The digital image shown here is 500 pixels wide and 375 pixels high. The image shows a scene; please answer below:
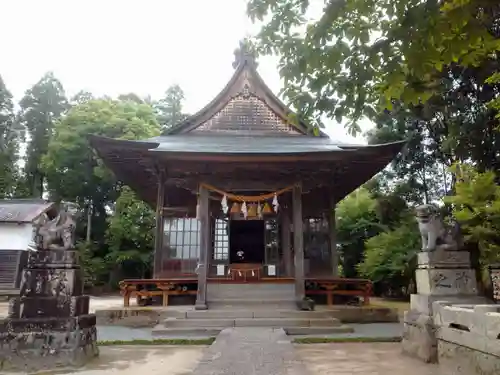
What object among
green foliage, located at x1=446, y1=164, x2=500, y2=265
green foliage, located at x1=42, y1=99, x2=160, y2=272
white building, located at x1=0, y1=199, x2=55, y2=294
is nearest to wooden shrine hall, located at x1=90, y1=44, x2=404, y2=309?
green foliage, located at x1=446, y1=164, x2=500, y2=265

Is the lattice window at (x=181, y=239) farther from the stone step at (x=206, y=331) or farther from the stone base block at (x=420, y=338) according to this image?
the stone base block at (x=420, y=338)

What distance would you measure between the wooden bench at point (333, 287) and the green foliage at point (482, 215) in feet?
9.78

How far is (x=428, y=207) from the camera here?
6352mm

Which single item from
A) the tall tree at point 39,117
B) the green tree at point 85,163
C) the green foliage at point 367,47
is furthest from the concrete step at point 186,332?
the tall tree at point 39,117

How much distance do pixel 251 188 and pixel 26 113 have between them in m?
33.2

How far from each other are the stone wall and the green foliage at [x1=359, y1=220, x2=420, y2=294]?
10.6 m

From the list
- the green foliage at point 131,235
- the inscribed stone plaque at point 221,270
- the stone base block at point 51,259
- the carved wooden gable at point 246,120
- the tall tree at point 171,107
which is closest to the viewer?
the stone base block at point 51,259

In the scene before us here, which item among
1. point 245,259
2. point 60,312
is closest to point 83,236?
point 245,259

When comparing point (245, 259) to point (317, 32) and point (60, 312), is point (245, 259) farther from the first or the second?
point (317, 32)

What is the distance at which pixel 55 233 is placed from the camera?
20.8 feet

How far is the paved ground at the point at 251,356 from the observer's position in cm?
452

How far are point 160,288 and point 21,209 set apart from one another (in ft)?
51.5

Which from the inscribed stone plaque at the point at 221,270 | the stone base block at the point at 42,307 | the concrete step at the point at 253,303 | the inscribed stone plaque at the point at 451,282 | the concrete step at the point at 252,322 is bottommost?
the concrete step at the point at 252,322

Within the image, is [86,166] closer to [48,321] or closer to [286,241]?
[286,241]
